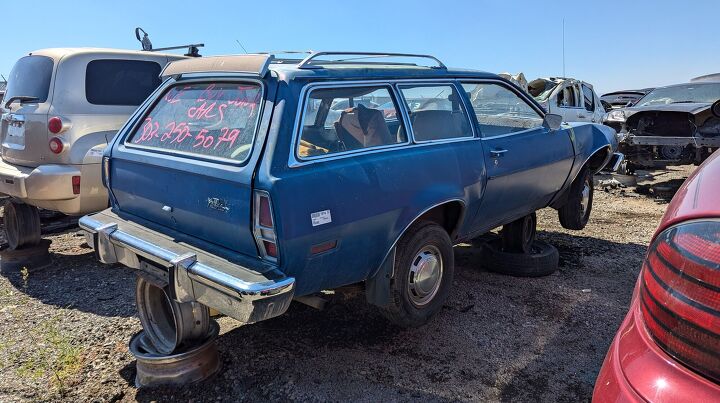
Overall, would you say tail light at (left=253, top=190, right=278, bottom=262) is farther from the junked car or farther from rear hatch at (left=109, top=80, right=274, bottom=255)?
the junked car

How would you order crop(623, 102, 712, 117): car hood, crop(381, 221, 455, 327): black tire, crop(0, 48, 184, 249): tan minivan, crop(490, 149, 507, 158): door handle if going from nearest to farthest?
1. crop(381, 221, 455, 327): black tire
2. crop(490, 149, 507, 158): door handle
3. crop(0, 48, 184, 249): tan minivan
4. crop(623, 102, 712, 117): car hood

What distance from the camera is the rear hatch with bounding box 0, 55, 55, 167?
500 centimetres

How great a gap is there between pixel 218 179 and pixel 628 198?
7648mm

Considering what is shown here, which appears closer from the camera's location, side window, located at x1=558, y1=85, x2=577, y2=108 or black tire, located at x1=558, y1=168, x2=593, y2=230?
black tire, located at x1=558, y1=168, x2=593, y2=230

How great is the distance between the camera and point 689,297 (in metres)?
1.37

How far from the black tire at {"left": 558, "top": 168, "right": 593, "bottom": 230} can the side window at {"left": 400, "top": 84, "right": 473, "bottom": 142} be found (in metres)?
2.08

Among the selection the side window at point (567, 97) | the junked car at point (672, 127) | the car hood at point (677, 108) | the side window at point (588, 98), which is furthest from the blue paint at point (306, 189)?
the side window at point (588, 98)

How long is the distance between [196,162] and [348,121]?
0.95 m

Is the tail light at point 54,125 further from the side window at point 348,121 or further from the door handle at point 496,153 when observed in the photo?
the door handle at point 496,153

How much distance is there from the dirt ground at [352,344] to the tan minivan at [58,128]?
2.34 feet

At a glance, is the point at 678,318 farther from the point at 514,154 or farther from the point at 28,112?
the point at 28,112

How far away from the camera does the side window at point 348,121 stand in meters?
2.97

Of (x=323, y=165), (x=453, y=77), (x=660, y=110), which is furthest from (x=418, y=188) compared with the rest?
(x=660, y=110)

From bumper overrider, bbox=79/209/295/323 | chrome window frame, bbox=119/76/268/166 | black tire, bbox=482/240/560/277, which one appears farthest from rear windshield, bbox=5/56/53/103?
black tire, bbox=482/240/560/277
